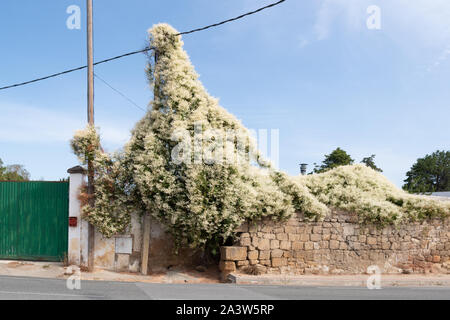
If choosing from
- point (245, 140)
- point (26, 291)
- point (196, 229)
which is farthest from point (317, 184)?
point (26, 291)

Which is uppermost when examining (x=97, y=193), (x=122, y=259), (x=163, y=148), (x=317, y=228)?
(x=163, y=148)

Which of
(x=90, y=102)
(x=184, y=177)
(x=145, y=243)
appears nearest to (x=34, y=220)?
(x=145, y=243)

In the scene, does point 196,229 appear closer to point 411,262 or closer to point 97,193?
point 97,193

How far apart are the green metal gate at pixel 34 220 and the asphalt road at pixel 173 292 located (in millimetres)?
2059

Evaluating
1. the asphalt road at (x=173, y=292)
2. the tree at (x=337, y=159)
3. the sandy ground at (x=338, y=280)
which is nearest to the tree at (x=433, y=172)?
the tree at (x=337, y=159)

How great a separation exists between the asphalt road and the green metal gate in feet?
6.75

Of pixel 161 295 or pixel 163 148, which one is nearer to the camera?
pixel 161 295

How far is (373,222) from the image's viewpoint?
11.3m

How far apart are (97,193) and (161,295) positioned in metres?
4.53

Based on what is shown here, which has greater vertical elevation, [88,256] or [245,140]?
[245,140]

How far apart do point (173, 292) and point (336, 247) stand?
5937mm

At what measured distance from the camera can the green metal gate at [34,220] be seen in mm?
10742
